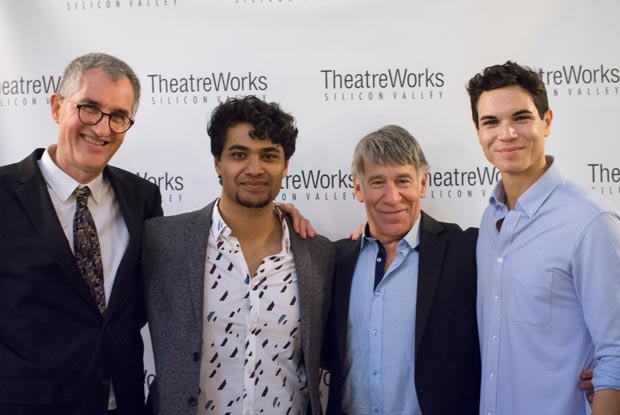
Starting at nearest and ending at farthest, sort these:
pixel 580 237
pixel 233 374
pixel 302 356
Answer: pixel 580 237 < pixel 233 374 < pixel 302 356

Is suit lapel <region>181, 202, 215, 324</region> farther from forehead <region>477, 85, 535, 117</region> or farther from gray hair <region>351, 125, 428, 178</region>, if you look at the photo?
forehead <region>477, 85, 535, 117</region>

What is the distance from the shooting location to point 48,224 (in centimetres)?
186

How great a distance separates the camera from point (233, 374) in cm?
200

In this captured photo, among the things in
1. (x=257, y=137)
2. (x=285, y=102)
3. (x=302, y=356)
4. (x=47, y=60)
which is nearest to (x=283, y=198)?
(x=285, y=102)

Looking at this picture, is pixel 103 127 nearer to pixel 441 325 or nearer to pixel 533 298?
pixel 441 325

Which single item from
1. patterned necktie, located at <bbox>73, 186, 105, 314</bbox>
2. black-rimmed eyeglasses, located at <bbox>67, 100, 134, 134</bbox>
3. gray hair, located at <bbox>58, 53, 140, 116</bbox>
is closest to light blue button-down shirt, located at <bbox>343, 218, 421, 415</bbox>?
patterned necktie, located at <bbox>73, 186, 105, 314</bbox>

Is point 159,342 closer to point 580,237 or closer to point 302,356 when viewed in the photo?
point 302,356

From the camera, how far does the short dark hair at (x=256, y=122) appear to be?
2.13 metres

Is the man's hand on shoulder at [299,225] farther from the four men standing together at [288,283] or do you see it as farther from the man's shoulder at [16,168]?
the man's shoulder at [16,168]

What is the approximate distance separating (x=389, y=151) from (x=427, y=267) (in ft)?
1.45

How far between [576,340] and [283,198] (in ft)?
4.60

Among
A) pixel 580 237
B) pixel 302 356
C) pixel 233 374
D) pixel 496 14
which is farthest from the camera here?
pixel 496 14

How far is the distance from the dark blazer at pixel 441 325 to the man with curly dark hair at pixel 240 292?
9 centimetres

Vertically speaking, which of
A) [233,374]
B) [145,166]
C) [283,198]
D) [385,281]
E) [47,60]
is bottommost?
[233,374]
